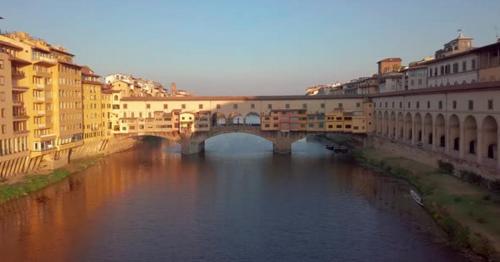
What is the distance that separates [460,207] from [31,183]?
24587 mm

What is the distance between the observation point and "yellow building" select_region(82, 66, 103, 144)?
42931 millimetres

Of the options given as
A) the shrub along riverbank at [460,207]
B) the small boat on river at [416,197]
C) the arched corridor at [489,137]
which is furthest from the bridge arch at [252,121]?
the arched corridor at [489,137]

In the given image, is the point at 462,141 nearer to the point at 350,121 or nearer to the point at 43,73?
the point at 350,121

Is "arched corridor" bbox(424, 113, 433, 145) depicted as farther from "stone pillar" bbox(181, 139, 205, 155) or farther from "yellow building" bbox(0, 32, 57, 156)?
"yellow building" bbox(0, 32, 57, 156)

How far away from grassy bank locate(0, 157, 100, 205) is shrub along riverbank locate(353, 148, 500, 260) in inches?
896

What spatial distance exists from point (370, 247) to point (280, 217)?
5687 mm

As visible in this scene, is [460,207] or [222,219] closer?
[460,207]

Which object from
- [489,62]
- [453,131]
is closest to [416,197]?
[453,131]

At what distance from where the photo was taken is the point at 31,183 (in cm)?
2881

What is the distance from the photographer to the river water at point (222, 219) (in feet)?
59.2

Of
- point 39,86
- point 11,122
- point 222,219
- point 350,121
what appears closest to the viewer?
point 222,219

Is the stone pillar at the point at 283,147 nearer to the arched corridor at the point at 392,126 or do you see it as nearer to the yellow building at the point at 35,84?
the arched corridor at the point at 392,126

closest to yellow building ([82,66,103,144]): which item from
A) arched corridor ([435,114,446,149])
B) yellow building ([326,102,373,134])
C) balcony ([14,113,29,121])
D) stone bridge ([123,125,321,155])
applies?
stone bridge ([123,125,321,155])

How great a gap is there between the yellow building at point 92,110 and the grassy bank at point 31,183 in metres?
6.42
